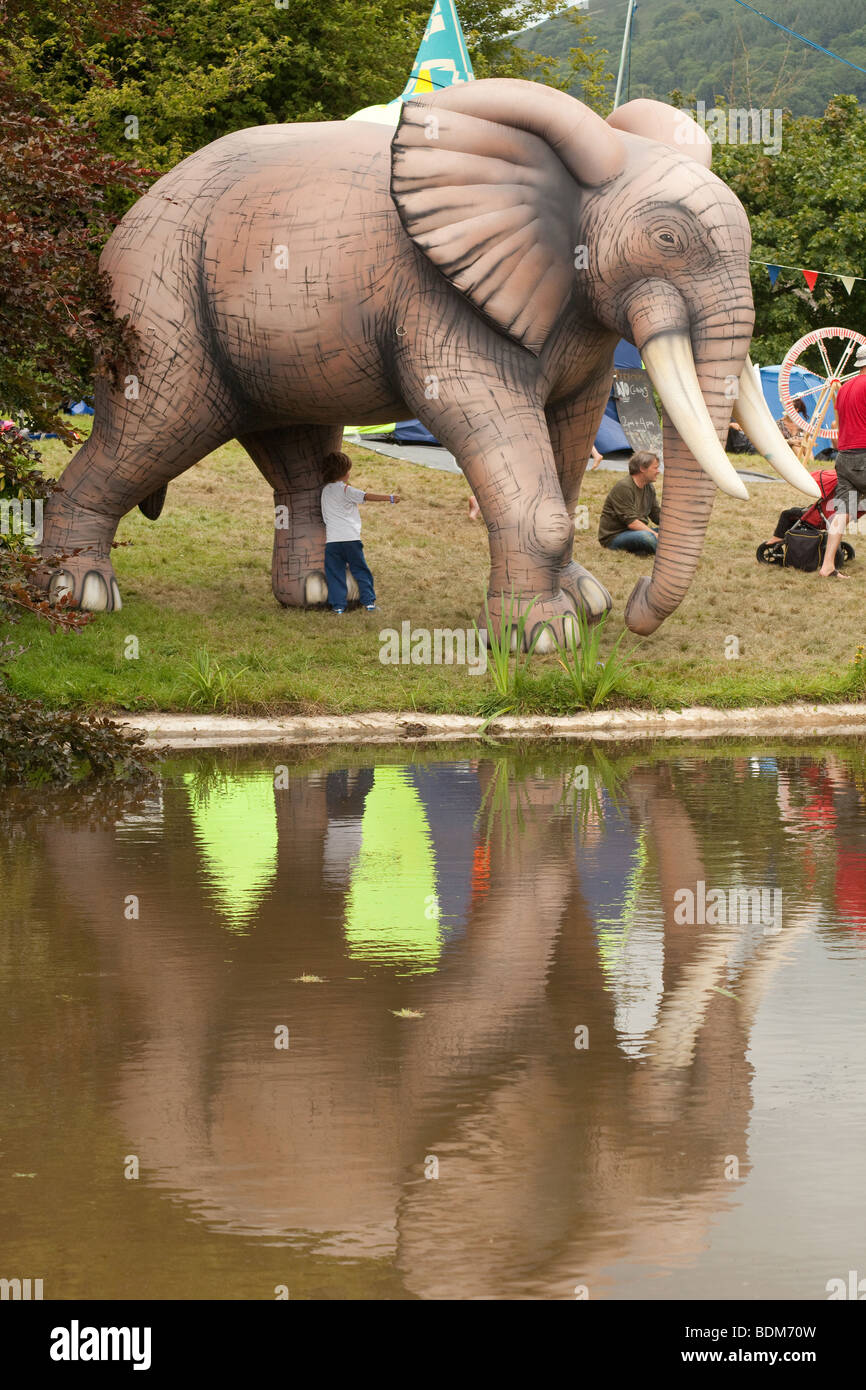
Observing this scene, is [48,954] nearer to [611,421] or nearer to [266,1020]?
[266,1020]

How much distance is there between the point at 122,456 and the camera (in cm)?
1490

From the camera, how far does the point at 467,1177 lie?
15.2 feet

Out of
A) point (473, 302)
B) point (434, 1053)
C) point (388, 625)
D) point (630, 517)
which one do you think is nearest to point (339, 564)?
point (388, 625)

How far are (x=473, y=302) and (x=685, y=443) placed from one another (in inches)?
70.2

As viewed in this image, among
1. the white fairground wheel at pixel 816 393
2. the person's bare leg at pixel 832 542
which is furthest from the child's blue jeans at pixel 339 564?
the white fairground wheel at pixel 816 393

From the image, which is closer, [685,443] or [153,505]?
[685,443]

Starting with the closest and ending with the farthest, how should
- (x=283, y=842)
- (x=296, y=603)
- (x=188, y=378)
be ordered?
(x=283, y=842)
(x=188, y=378)
(x=296, y=603)

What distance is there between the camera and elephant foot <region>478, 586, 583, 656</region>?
13797 millimetres

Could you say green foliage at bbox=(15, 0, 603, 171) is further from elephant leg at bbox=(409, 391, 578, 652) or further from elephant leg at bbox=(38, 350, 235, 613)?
elephant leg at bbox=(409, 391, 578, 652)

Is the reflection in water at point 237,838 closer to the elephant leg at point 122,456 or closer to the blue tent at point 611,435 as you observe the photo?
the elephant leg at point 122,456

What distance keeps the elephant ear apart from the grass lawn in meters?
2.51

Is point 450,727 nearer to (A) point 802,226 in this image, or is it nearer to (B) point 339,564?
(B) point 339,564

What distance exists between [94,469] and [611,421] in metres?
12.5
